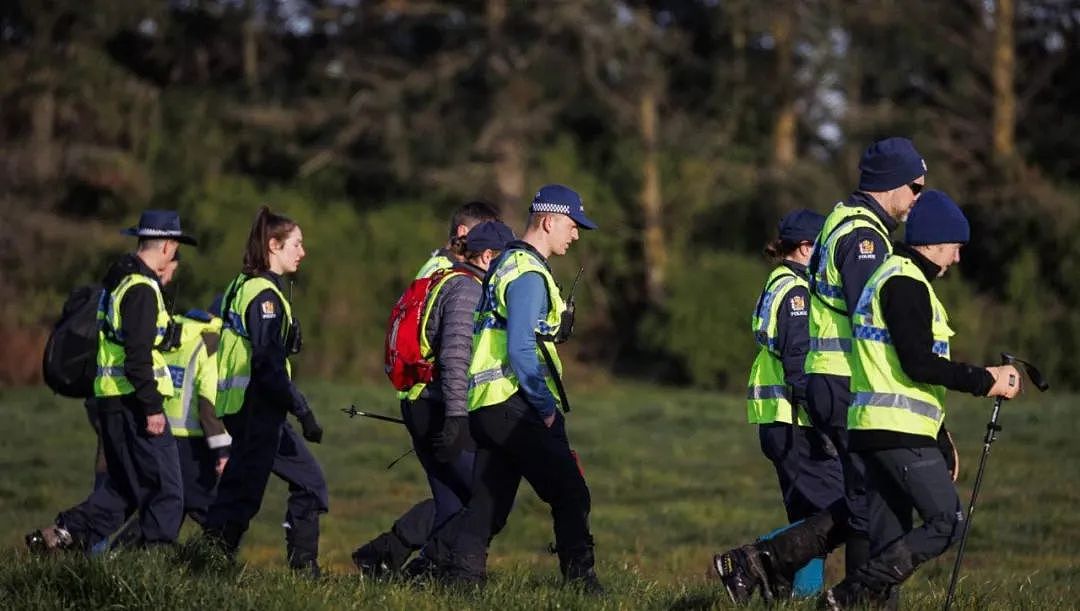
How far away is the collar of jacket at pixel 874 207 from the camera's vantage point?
329 inches

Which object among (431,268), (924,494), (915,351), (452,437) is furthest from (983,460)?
(431,268)

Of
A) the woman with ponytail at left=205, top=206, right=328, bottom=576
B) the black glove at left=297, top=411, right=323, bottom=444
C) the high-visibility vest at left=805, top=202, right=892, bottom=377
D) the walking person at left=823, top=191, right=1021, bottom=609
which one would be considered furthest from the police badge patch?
the walking person at left=823, top=191, right=1021, bottom=609

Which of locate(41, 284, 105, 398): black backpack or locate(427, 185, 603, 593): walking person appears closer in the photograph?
locate(427, 185, 603, 593): walking person

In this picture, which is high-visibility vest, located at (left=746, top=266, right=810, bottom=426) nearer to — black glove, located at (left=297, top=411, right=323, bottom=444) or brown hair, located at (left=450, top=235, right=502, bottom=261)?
brown hair, located at (left=450, top=235, right=502, bottom=261)

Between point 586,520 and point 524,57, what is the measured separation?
2638 cm

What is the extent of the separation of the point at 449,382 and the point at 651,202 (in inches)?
1077

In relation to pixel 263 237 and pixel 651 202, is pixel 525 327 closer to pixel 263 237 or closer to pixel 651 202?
pixel 263 237

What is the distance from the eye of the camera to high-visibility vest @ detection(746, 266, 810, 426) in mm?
9430

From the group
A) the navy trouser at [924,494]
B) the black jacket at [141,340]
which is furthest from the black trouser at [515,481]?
the black jacket at [141,340]

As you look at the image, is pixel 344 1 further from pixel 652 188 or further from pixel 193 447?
pixel 193 447

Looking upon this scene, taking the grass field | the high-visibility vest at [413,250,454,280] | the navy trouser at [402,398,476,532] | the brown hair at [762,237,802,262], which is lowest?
the grass field

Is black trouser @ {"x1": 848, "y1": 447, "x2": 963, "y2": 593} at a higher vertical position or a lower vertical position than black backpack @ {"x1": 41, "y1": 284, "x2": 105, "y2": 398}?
lower

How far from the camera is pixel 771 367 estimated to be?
375 inches

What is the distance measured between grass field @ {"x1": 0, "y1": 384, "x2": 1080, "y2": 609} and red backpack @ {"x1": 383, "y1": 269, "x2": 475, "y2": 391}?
1115 mm
